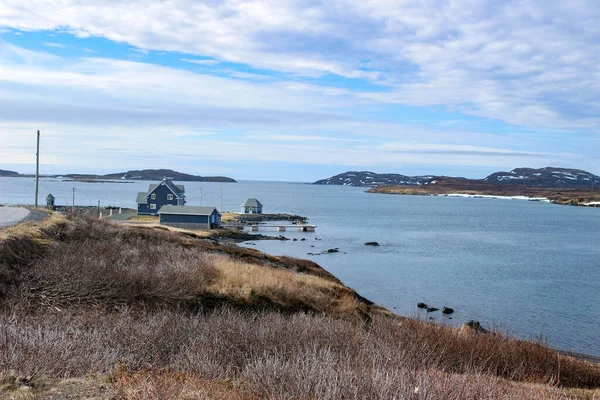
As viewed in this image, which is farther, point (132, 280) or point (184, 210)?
point (184, 210)

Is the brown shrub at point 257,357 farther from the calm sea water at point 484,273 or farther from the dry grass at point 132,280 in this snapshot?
the calm sea water at point 484,273

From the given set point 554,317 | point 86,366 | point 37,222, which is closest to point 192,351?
point 86,366

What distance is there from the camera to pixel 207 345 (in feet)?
27.4

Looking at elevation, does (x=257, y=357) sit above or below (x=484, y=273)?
above

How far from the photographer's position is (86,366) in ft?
23.1

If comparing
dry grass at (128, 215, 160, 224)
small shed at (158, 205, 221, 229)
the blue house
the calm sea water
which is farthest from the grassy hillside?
the blue house

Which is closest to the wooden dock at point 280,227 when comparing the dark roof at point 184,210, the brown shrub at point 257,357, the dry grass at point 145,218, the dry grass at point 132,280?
the dark roof at point 184,210

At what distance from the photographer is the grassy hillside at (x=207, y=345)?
6176 mm

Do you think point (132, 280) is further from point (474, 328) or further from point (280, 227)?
point (280, 227)

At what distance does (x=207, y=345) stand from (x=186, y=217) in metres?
61.9

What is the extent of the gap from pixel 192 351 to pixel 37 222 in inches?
693

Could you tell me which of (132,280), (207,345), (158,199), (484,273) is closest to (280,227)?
(158,199)

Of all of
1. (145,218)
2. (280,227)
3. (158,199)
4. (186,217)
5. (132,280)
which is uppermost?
(132,280)

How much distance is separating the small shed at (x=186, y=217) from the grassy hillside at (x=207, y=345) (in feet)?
158
